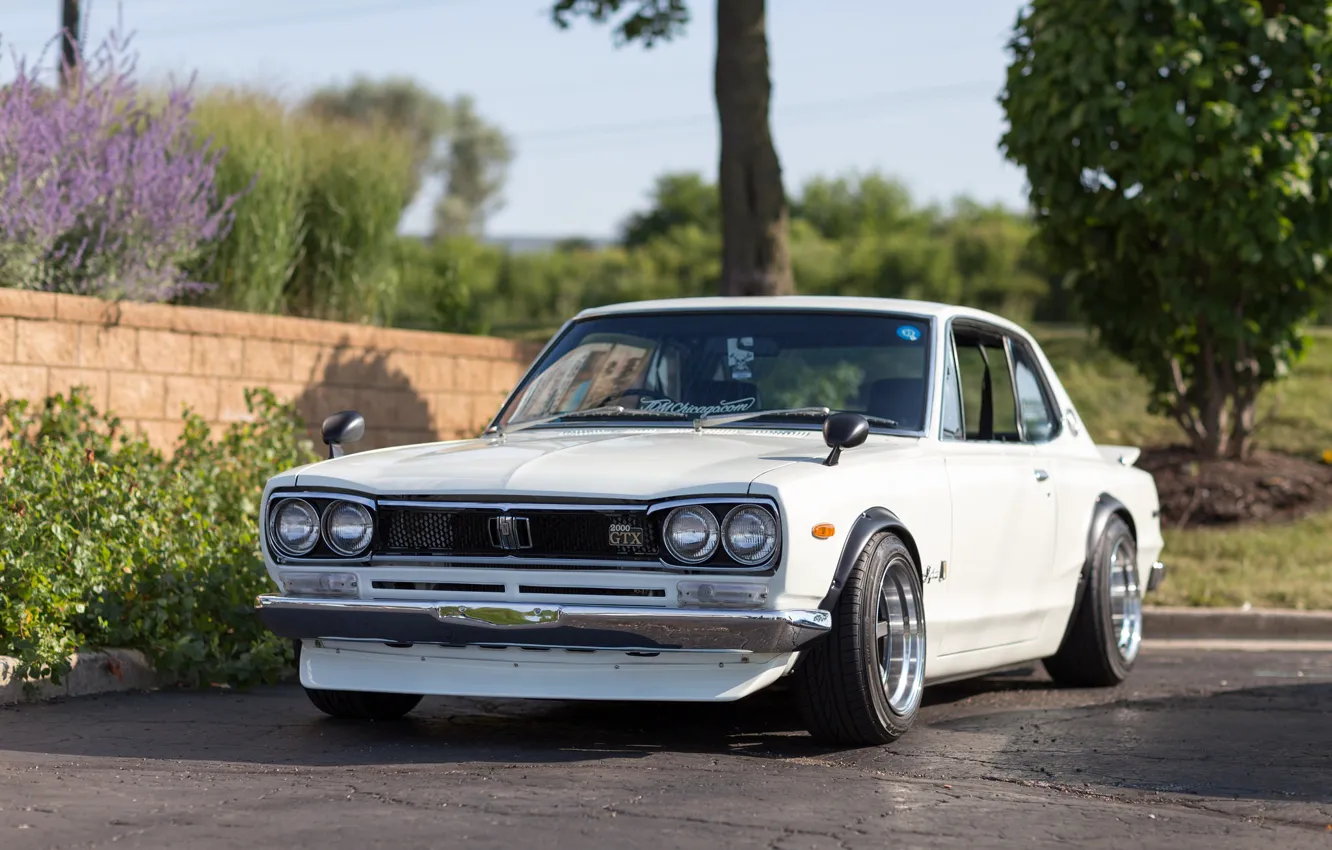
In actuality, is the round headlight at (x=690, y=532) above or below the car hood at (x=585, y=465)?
below

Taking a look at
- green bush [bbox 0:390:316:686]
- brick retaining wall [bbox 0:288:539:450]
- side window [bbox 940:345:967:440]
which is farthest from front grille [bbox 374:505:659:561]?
brick retaining wall [bbox 0:288:539:450]

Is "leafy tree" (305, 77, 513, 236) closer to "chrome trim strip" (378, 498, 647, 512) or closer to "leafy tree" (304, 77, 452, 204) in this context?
"leafy tree" (304, 77, 452, 204)

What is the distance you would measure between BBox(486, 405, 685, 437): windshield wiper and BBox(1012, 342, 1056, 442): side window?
177 cm

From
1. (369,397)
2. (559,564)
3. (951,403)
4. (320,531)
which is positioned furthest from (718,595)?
(369,397)

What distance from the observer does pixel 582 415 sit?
23.6 ft

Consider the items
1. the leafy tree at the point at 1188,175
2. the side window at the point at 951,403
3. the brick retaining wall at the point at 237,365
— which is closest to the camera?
the side window at the point at 951,403

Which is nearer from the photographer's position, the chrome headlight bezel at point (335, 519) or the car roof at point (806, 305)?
the chrome headlight bezel at point (335, 519)

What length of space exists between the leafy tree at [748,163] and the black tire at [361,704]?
783cm

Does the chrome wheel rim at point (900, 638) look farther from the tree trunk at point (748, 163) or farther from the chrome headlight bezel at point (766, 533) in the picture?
the tree trunk at point (748, 163)

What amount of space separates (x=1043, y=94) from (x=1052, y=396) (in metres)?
5.84

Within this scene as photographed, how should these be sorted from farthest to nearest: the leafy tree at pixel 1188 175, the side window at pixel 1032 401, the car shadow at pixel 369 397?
the leafy tree at pixel 1188 175, the car shadow at pixel 369 397, the side window at pixel 1032 401

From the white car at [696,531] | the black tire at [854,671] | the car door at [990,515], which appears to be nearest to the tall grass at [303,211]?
the white car at [696,531]

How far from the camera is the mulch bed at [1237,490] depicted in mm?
13711

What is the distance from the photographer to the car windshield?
7098 mm
